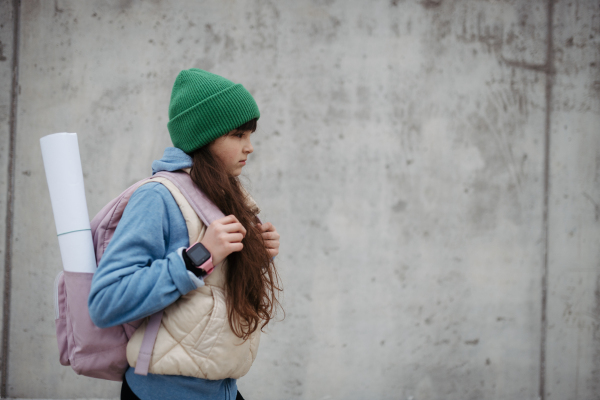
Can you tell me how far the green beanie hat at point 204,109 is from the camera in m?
1.18

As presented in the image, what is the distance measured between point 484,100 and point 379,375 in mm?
2126

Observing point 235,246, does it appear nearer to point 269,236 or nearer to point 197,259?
point 197,259

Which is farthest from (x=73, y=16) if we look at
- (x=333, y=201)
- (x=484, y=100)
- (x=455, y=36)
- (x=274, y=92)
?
(x=484, y=100)

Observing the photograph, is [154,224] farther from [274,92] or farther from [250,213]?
[274,92]

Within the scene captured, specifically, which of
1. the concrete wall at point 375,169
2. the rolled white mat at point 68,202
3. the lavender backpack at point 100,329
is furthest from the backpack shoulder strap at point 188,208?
the concrete wall at point 375,169

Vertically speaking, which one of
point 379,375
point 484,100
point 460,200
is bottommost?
point 379,375

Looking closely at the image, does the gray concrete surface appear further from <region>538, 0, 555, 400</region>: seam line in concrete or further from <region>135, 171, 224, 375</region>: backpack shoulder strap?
<region>538, 0, 555, 400</region>: seam line in concrete

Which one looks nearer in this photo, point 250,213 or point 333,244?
point 250,213

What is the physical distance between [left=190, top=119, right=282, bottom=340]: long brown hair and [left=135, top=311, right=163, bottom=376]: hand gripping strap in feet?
0.64

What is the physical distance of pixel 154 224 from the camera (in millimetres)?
1034

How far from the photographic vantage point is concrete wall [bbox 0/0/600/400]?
104 inches

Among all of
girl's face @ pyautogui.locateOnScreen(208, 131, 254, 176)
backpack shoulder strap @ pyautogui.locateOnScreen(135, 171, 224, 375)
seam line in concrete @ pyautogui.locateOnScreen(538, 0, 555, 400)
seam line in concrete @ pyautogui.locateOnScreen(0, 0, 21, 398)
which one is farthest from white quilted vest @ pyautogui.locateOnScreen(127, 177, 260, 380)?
seam line in concrete @ pyautogui.locateOnScreen(538, 0, 555, 400)

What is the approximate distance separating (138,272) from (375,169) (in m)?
2.07

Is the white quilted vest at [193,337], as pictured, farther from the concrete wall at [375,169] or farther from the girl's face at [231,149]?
the concrete wall at [375,169]
